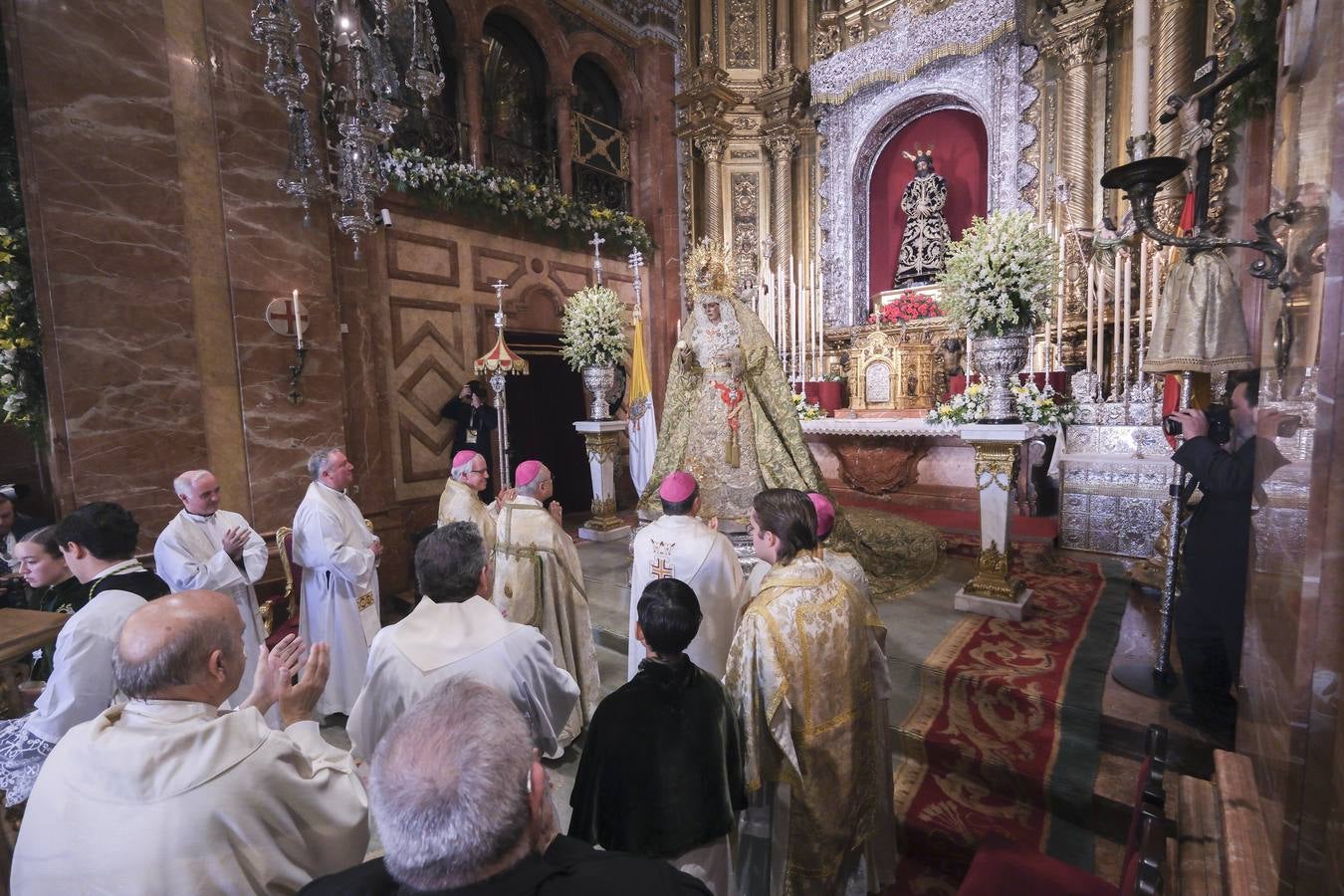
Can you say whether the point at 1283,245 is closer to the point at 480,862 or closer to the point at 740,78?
the point at 480,862

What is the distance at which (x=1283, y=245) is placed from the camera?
166cm

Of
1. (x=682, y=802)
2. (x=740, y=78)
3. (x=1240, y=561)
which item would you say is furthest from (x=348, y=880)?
(x=740, y=78)

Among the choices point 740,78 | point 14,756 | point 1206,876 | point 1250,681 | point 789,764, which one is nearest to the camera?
point 1206,876

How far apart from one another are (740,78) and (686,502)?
34.8ft

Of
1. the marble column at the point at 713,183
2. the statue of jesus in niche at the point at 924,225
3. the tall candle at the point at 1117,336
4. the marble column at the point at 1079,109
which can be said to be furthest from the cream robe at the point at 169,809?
the marble column at the point at 713,183

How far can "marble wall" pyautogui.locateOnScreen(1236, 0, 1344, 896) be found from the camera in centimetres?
104

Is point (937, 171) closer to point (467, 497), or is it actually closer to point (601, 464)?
point (601, 464)

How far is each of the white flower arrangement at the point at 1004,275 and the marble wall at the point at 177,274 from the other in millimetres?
6203

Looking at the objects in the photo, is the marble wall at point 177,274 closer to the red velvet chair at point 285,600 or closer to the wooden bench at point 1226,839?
the red velvet chair at point 285,600

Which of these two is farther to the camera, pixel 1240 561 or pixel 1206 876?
pixel 1240 561

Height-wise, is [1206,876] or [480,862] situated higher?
[480,862]

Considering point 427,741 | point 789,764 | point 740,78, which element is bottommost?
point 789,764

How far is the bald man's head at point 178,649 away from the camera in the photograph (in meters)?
1.41

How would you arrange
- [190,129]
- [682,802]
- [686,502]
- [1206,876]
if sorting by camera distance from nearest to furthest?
[1206,876], [682,802], [686,502], [190,129]
